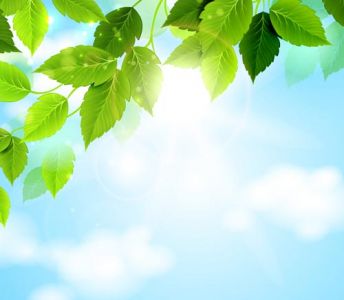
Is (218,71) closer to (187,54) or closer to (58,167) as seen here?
(187,54)

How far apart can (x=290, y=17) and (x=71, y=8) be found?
1.24ft

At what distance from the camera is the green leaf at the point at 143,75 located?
0.97 meters

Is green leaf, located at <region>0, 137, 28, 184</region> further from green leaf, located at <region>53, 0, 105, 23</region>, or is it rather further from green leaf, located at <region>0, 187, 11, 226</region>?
A: green leaf, located at <region>53, 0, 105, 23</region>

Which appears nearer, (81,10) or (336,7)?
(336,7)

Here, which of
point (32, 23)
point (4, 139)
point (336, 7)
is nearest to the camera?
point (336, 7)

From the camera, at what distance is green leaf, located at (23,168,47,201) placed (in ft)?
4.66

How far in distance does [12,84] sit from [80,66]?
20 centimetres

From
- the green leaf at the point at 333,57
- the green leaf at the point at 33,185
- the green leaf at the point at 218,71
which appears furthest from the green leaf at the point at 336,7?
the green leaf at the point at 33,185

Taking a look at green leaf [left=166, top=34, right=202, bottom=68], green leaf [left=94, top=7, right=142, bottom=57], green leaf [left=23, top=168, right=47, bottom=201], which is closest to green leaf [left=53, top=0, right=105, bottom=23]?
green leaf [left=94, top=7, right=142, bottom=57]

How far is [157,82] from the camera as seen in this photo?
0.98m

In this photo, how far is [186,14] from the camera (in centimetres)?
91

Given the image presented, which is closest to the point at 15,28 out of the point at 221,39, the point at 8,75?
the point at 8,75

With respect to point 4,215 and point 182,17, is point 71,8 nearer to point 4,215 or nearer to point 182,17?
point 182,17

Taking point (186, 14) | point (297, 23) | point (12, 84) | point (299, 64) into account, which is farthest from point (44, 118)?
point (299, 64)
